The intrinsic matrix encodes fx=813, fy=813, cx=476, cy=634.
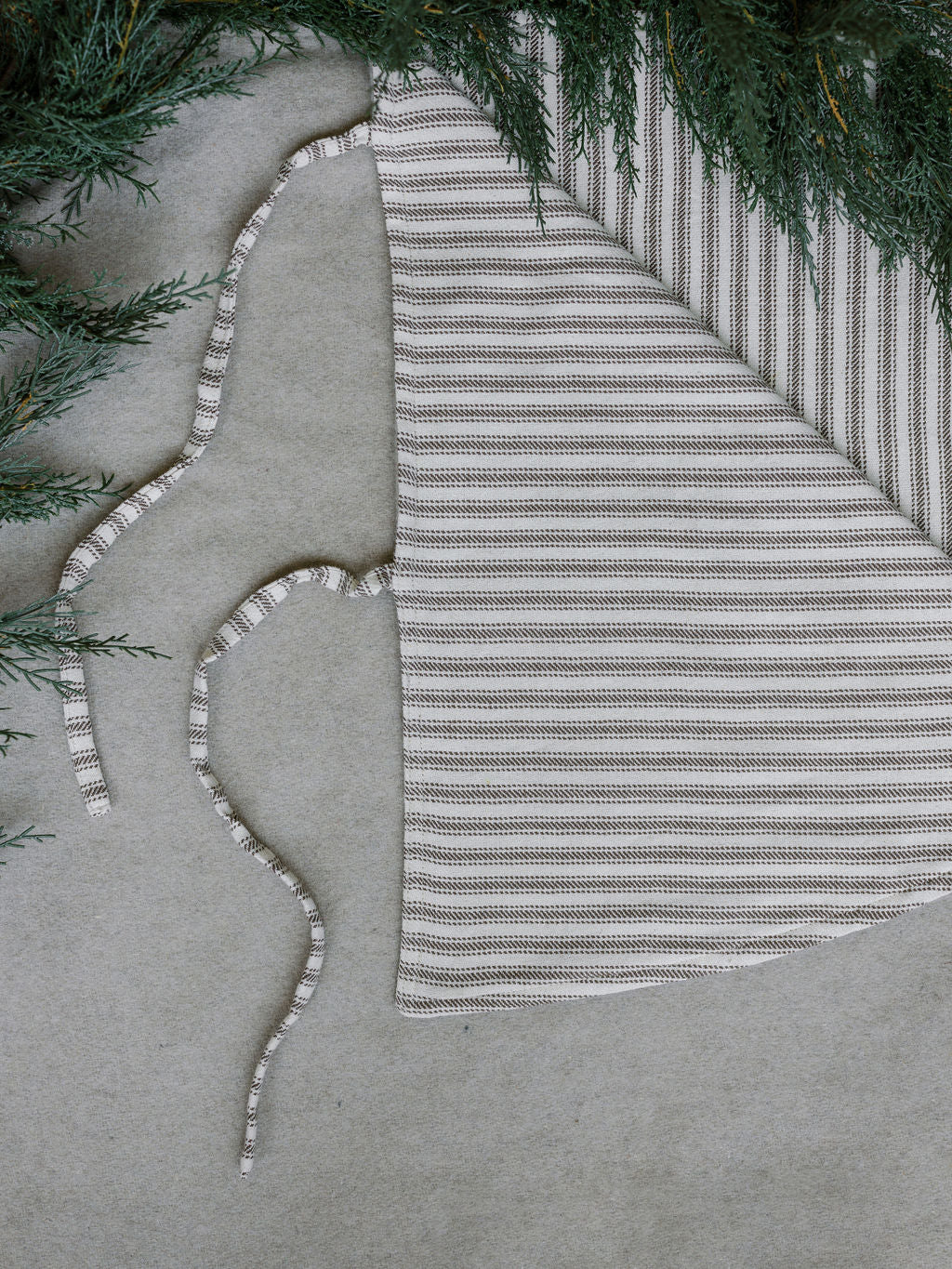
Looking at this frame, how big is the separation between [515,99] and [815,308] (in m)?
0.41

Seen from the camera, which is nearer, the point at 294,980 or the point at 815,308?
the point at 815,308

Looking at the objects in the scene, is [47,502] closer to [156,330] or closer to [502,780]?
[156,330]

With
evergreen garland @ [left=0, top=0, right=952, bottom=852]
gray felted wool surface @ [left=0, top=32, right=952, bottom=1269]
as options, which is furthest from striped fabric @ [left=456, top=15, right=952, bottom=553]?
gray felted wool surface @ [left=0, top=32, right=952, bottom=1269]

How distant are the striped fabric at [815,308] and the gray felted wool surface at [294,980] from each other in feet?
1.11

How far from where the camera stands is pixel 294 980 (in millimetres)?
1048

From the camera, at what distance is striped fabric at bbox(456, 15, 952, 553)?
921 millimetres

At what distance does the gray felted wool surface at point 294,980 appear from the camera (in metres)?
1.01

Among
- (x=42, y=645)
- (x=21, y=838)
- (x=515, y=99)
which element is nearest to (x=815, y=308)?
(x=515, y=99)

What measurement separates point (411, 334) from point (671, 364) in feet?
0.99

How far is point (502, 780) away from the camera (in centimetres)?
97

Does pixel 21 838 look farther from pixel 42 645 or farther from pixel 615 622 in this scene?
pixel 615 622

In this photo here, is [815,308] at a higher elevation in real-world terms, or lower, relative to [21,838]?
higher

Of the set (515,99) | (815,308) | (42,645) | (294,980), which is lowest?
(294,980)

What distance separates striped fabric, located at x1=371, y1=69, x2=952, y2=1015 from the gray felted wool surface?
10 cm
